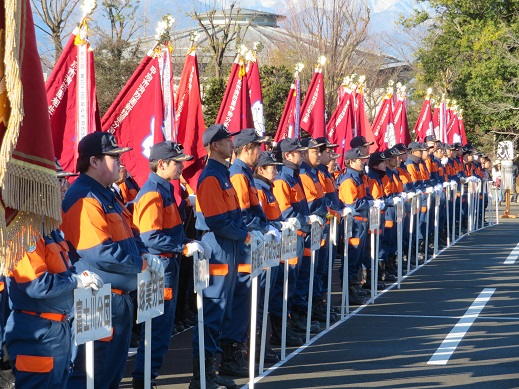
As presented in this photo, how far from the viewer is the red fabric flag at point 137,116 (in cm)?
1095

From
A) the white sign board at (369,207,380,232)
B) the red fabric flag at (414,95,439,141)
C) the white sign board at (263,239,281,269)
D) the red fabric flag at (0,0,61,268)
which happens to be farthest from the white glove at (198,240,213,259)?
the red fabric flag at (414,95,439,141)

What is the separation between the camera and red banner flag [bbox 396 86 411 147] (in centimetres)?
2469

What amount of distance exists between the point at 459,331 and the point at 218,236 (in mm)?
4147

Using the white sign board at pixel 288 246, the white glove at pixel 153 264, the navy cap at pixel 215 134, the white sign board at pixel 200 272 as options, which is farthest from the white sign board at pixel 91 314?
the white sign board at pixel 288 246

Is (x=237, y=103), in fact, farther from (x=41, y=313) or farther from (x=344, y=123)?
(x=41, y=313)

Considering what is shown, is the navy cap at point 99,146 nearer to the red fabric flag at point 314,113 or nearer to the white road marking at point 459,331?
the white road marking at point 459,331

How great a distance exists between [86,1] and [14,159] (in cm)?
580

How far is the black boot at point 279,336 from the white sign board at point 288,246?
1.13 m

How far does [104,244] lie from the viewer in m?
6.44

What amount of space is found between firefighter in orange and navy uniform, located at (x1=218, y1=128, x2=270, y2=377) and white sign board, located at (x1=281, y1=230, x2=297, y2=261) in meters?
0.29

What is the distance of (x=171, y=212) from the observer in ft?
28.2

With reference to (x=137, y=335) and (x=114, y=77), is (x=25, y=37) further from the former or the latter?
(x=114, y=77)

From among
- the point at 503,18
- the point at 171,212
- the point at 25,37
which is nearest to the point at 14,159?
the point at 25,37

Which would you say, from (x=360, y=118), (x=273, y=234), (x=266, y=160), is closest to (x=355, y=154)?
(x=266, y=160)
